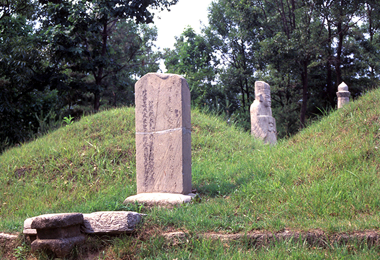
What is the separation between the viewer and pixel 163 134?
4.89 m

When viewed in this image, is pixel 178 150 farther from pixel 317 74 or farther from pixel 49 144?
pixel 317 74

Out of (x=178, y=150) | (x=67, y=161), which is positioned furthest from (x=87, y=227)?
(x=67, y=161)

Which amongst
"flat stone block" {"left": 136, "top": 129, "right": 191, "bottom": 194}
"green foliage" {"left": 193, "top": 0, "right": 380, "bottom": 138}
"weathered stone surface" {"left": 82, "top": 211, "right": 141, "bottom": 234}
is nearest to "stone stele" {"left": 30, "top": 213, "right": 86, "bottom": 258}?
"weathered stone surface" {"left": 82, "top": 211, "right": 141, "bottom": 234}

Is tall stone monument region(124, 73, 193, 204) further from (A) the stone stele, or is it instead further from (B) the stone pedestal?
(B) the stone pedestal

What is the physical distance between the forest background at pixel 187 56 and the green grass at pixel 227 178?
4.21 ft

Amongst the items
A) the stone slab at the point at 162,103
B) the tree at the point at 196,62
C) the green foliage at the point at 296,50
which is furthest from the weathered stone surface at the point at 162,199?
the tree at the point at 196,62

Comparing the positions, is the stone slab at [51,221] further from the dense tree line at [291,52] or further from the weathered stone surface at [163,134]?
the dense tree line at [291,52]

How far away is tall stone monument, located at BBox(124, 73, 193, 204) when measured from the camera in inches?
187

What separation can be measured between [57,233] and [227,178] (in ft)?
9.11

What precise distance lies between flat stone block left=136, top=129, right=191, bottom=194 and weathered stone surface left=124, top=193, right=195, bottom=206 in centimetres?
18

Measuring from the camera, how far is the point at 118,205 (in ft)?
14.1

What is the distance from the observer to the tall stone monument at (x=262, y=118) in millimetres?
10078

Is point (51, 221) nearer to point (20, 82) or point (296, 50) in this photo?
point (20, 82)

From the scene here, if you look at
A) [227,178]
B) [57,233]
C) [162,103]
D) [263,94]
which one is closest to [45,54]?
[263,94]
